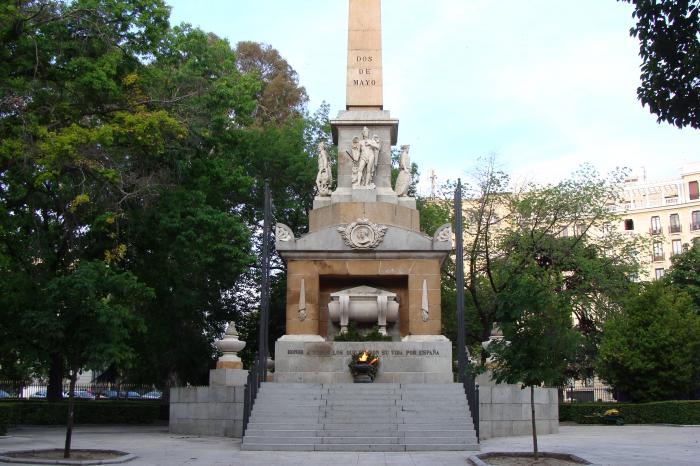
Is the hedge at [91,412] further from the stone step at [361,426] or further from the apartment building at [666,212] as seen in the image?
the apartment building at [666,212]

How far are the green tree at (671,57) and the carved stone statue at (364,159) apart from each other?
13147 mm

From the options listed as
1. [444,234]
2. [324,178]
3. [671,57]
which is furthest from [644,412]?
[671,57]

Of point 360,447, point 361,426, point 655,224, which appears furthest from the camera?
point 655,224

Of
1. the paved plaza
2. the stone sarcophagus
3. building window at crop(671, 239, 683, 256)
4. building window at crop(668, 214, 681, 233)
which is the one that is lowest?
the paved plaza

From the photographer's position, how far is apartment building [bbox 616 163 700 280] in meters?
67.4

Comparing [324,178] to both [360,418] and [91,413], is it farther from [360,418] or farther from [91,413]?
[91,413]

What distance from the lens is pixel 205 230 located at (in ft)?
88.7

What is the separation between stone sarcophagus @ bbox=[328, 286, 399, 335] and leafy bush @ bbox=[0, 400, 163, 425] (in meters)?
11.4

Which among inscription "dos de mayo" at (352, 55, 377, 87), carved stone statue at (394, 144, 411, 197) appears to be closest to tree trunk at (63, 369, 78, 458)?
carved stone statue at (394, 144, 411, 197)

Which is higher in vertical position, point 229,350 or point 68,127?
point 68,127

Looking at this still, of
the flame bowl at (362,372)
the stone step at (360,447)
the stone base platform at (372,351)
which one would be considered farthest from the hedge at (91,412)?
the stone step at (360,447)

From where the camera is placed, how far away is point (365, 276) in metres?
22.7

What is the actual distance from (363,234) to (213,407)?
6532mm

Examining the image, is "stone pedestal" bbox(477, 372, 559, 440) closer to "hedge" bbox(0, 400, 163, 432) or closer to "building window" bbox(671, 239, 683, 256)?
"hedge" bbox(0, 400, 163, 432)
